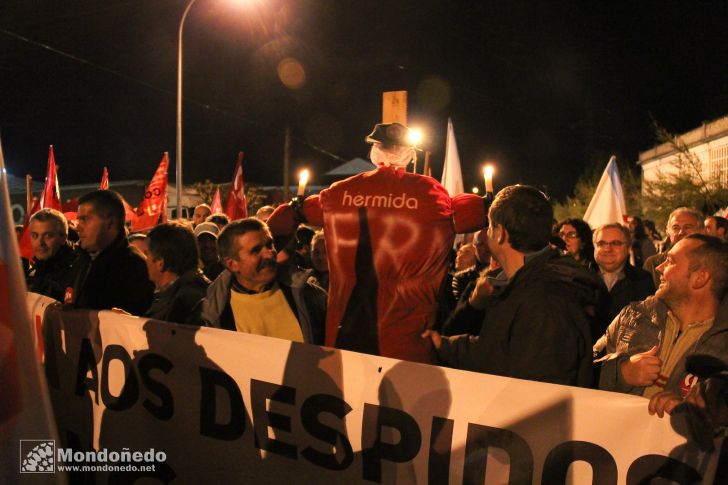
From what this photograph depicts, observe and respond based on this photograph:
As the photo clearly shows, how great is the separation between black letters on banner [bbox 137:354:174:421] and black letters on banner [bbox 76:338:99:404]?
361 mm

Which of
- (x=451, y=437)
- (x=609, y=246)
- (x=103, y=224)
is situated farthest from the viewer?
(x=609, y=246)

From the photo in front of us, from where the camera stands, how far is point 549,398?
8.11ft

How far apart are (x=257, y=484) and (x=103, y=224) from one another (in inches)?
82.7

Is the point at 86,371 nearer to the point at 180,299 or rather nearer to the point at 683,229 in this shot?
the point at 180,299

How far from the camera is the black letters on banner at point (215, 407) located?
10.6 ft

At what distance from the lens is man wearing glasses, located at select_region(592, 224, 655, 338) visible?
5.26m

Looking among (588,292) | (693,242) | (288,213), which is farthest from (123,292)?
(693,242)

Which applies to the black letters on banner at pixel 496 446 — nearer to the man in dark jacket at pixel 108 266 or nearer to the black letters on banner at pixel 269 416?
the black letters on banner at pixel 269 416

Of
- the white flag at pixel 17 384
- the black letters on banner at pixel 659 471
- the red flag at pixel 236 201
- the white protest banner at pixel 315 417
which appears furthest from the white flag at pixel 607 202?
the white flag at pixel 17 384

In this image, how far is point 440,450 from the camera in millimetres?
2680

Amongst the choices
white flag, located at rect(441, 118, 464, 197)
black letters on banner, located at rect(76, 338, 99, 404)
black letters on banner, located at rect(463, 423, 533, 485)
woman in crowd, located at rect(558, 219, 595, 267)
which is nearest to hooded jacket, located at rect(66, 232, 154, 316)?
black letters on banner, located at rect(76, 338, 99, 404)

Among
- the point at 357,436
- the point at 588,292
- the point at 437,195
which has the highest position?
the point at 437,195

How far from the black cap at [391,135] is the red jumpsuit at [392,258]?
0.26 metres

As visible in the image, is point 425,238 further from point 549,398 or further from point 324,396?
point 549,398
